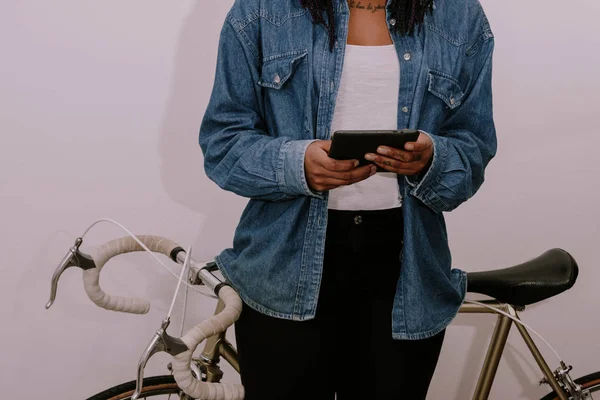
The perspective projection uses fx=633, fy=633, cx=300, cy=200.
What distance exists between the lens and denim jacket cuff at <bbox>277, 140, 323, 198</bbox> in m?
0.83

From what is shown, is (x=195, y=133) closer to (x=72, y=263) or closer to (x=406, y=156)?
(x=72, y=263)

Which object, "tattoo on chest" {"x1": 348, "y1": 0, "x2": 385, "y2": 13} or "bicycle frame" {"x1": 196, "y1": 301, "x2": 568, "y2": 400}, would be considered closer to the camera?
"tattoo on chest" {"x1": 348, "y1": 0, "x2": 385, "y2": 13}

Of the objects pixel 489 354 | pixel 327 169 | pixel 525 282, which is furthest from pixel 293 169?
pixel 489 354

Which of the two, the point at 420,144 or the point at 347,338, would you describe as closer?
the point at 420,144

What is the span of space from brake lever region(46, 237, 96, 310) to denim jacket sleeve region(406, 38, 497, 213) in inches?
20.6

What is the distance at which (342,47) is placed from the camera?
89 centimetres

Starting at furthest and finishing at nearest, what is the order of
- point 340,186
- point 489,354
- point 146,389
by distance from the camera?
1. point 489,354
2. point 146,389
3. point 340,186

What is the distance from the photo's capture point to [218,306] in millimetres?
1090

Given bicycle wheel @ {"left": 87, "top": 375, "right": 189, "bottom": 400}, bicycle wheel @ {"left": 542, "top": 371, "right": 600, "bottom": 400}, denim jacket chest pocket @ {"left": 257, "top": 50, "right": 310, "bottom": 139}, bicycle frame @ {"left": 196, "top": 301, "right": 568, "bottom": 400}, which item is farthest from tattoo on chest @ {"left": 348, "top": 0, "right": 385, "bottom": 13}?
bicycle wheel @ {"left": 542, "top": 371, "right": 600, "bottom": 400}

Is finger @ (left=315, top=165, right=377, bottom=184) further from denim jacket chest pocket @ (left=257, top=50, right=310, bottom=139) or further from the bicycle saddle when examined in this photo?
the bicycle saddle

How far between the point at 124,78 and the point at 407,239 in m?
0.77

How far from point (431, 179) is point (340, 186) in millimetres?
129

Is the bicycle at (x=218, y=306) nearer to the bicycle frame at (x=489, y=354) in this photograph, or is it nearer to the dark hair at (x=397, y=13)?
the bicycle frame at (x=489, y=354)

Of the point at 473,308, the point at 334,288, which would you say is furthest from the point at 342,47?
the point at 473,308
